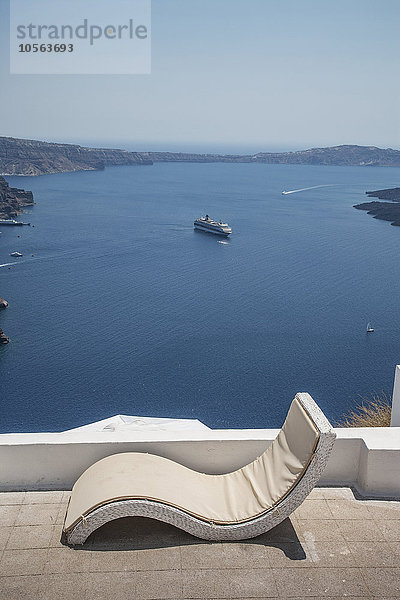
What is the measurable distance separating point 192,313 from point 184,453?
96.4ft

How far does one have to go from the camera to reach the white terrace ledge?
9.04ft

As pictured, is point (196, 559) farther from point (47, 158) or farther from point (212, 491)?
point (47, 158)

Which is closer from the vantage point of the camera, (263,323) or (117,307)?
(263,323)

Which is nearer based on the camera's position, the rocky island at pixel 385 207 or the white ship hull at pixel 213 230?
the white ship hull at pixel 213 230

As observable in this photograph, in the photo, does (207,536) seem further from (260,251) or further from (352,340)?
(260,251)

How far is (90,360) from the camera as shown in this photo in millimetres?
26156

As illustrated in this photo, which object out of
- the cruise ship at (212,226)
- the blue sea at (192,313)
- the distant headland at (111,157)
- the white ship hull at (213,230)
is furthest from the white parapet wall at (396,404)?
the distant headland at (111,157)

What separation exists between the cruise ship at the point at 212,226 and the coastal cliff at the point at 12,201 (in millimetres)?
20070

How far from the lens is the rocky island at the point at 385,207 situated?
59656 mm

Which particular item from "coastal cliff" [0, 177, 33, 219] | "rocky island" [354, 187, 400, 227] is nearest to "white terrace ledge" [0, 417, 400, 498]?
"rocky island" [354, 187, 400, 227]

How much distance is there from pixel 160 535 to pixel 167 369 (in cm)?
2286

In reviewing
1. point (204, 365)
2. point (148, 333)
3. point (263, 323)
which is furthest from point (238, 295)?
point (204, 365)

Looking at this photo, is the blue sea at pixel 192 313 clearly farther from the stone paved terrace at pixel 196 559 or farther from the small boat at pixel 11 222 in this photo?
the stone paved terrace at pixel 196 559

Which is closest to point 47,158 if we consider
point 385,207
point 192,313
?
point 385,207
